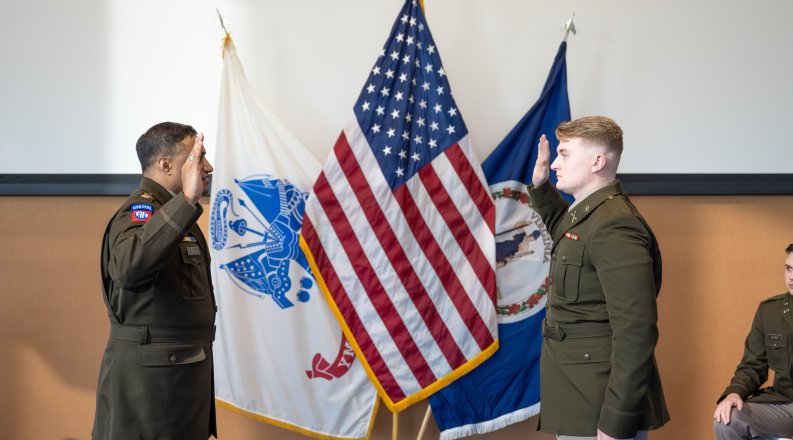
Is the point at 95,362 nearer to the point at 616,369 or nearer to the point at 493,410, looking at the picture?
the point at 493,410

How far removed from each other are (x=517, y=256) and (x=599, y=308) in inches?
52.1

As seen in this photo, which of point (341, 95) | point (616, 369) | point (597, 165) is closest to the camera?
point (616, 369)

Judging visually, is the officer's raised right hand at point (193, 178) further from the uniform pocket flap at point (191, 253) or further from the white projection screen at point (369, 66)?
the white projection screen at point (369, 66)

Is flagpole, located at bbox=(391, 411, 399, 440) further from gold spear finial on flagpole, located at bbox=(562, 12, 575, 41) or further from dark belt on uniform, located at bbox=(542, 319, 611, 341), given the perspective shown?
gold spear finial on flagpole, located at bbox=(562, 12, 575, 41)

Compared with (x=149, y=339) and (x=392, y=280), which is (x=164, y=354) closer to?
(x=149, y=339)

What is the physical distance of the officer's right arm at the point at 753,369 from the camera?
276cm

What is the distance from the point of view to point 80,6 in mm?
3268

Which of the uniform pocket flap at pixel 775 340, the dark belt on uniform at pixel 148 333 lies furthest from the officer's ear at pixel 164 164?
the uniform pocket flap at pixel 775 340

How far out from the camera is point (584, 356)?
1.75 metres

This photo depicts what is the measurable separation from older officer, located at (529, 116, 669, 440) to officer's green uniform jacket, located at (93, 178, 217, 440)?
1.01m

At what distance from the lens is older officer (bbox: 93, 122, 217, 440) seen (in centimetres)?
182

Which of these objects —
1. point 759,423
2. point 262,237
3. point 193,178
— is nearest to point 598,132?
point 193,178

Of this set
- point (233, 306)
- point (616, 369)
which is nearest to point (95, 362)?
point (233, 306)

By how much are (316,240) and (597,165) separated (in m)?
1.47
